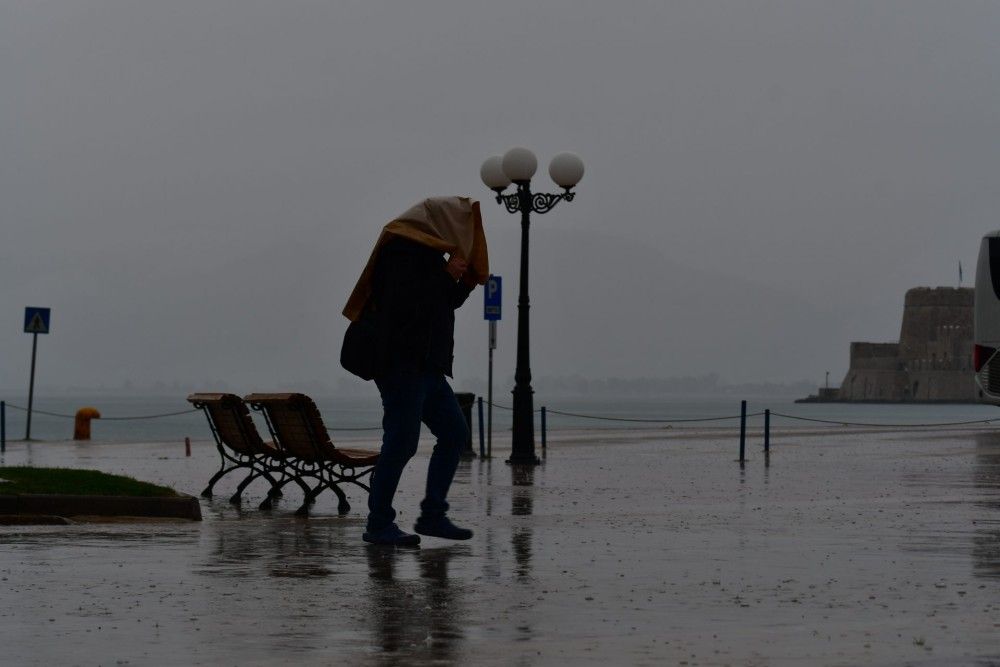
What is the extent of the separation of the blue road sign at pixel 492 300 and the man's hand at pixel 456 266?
1459 centimetres

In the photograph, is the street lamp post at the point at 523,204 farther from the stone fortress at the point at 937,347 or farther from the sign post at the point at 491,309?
the stone fortress at the point at 937,347

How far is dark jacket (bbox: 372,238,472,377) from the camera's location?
1034cm

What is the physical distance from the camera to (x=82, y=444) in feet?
102

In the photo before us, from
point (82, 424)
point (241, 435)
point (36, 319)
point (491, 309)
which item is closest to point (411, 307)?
point (241, 435)

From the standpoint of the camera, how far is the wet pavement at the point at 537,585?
6.47m

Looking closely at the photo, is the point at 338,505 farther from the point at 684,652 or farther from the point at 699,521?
the point at 684,652

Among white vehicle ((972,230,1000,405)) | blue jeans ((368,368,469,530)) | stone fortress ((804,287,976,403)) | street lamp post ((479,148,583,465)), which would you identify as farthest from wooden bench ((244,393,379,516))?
stone fortress ((804,287,976,403))

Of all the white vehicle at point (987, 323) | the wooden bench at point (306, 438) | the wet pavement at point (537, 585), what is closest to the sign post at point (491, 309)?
the white vehicle at point (987, 323)

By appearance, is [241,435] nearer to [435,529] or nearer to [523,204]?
[435,529]

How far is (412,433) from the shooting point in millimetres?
10492

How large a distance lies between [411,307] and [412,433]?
0.78 meters

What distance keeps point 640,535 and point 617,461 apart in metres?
12.2

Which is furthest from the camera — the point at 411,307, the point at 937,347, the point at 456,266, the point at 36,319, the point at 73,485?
the point at 937,347

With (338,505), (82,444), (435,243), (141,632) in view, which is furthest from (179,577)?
(82,444)
